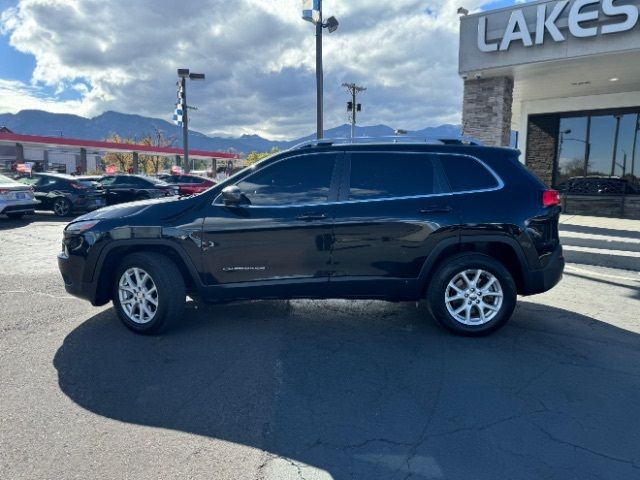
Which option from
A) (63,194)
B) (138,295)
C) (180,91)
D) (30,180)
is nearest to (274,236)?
(138,295)

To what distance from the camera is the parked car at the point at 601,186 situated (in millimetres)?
13086

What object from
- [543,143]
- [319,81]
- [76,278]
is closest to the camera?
[76,278]

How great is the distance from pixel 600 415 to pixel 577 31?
8617 mm

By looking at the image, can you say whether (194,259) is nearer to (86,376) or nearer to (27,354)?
(86,376)

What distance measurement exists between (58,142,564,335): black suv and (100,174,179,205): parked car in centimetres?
1208

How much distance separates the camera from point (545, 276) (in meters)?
4.25

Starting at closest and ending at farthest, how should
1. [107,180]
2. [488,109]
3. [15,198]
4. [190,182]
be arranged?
[488,109], [15,198], [107,180], [190,182]

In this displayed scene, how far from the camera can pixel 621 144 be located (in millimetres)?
13562

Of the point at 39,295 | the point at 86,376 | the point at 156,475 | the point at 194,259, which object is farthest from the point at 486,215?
the point at 39,295

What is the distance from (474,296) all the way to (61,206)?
14455 millimetres

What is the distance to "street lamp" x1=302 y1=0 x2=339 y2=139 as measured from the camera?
10.5 metres

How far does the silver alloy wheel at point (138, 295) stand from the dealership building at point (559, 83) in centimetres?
895

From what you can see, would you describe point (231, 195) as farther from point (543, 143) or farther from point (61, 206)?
point (543, 143)

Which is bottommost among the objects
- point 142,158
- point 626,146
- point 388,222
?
point 388,222
